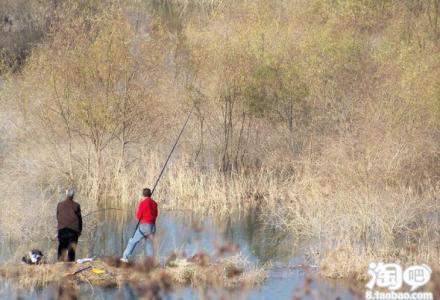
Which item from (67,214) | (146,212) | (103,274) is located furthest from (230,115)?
(103,274)

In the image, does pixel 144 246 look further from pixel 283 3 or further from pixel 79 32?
pixel 283 3

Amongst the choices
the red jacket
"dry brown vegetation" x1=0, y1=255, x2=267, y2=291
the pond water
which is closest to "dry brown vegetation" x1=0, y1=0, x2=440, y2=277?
the pond water

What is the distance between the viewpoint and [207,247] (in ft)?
72.0

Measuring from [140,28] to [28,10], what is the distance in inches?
333

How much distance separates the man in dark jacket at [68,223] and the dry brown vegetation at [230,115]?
15.5ft

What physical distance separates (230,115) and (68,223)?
1218cm

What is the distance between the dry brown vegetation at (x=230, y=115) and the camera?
85.2ft

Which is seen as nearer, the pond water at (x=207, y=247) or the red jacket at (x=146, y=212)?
the pond water at (x=207, y=247)

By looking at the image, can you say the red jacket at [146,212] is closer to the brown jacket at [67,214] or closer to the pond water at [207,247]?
the pond water at [207,247]

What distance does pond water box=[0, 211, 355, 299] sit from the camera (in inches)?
693

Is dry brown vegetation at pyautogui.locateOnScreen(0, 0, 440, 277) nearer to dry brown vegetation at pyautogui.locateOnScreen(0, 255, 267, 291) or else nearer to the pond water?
the pond water

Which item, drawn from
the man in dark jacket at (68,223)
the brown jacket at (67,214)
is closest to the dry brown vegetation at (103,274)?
the man in dark jacket at (68,223)

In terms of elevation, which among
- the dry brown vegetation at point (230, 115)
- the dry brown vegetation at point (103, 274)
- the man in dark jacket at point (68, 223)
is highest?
the dry brown vegetation at point (230, 115)

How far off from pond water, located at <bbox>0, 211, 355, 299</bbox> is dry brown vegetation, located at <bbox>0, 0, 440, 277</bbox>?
0.85m
